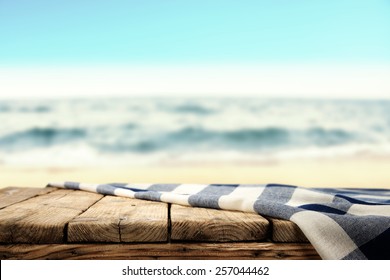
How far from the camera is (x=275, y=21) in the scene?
470 cm

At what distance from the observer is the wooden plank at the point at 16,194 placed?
133 cm

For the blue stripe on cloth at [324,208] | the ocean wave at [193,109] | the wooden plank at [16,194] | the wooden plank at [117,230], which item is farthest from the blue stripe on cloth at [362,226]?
the ocean wave at [193,109]

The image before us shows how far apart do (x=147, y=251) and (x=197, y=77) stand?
369 centimetres

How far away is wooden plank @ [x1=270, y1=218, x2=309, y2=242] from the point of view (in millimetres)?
985

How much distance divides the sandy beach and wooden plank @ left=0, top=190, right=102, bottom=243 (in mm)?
1656

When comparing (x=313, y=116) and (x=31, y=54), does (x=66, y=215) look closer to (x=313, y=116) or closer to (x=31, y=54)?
(x=31, y=54)

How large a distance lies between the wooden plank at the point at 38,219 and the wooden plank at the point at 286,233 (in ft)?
1.36

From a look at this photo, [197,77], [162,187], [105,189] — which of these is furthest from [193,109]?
[105,189]

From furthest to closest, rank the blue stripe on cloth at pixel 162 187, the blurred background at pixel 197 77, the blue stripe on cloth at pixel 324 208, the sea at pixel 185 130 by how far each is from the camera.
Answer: the blurred background at pixel 197 77 → the sea at pixel 185 130 → the blue stripe on cloth at pixel 162 187 → the blue stripe on cloth at pixel 324 208

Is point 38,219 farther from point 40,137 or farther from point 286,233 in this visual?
point 40,137

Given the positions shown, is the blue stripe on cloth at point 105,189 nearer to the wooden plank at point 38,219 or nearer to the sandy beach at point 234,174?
the wooden plank at point 38,219

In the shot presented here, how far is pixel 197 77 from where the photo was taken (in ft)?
15.0

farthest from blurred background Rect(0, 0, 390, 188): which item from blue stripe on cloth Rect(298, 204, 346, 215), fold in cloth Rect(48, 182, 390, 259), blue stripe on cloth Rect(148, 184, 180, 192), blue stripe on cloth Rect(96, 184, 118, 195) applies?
blue stripe on cloth Rect(298, 204, 346, 215)

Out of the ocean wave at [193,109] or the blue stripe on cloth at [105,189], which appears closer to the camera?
the blue stripe on cloth at [105,189]
